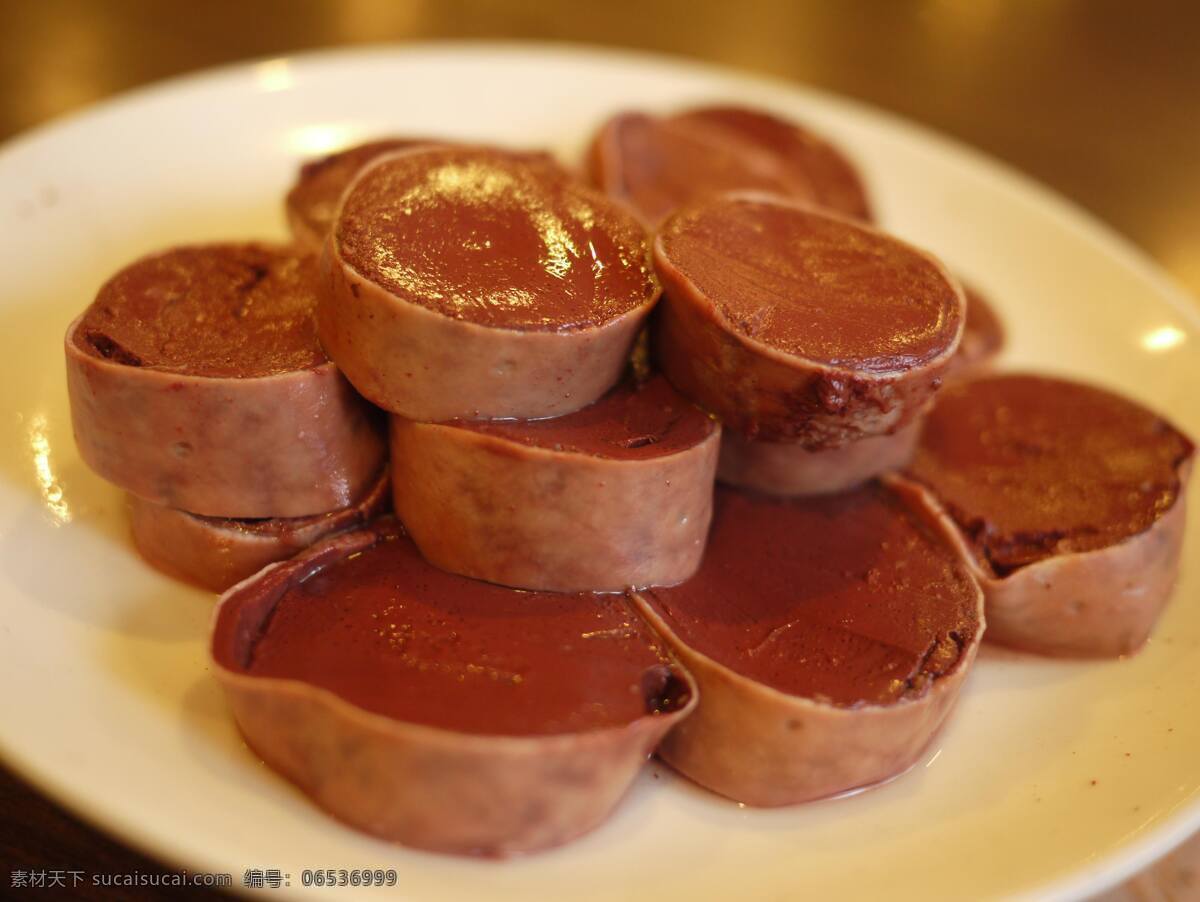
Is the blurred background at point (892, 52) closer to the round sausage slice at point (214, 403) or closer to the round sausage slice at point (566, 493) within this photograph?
the round sausage slice at point (214, 403)

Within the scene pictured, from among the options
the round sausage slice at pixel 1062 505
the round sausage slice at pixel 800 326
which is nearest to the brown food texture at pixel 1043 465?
the round sausage slice at pixel 1062 505

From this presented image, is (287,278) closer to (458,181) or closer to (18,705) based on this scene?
(458,181)

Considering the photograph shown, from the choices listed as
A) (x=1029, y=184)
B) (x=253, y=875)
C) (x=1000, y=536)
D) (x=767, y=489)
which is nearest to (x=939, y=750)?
(x=1000, y=536)

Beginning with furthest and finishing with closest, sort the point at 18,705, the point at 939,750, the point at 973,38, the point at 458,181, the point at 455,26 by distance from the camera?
the point at 973,38
the point at 455,26
the point at 458,181
the point at 939,750
the point at 18,705

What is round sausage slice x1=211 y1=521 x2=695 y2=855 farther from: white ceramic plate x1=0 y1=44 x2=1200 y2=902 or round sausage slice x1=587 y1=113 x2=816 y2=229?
round sausage slice x1=587 y1=113 x2=816 y2=229

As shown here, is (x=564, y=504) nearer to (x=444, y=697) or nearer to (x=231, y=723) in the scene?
(x=444, y=697)

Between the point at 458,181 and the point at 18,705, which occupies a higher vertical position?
the point at 458,181
